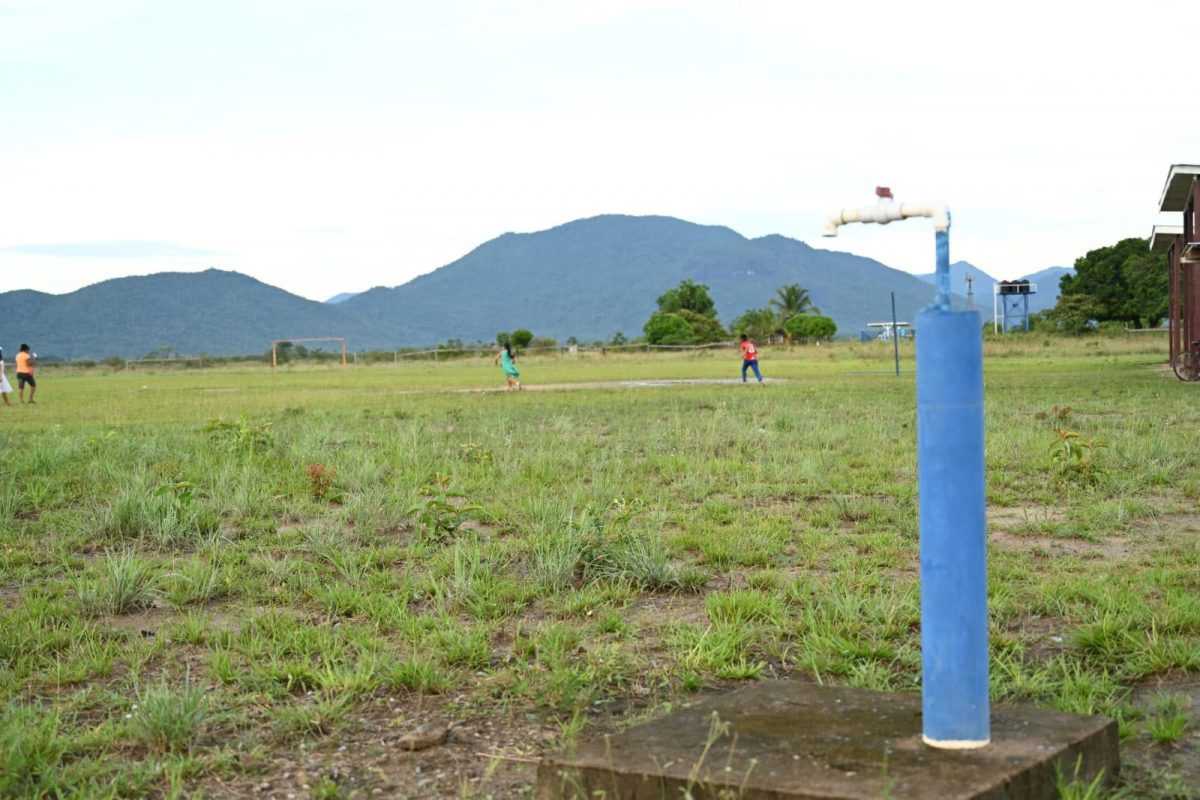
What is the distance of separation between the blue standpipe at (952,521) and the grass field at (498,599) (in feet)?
2.21

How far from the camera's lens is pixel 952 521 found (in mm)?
3430

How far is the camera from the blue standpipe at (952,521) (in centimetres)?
340

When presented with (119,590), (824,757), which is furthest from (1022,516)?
(119,590)

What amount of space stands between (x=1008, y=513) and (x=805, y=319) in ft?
441

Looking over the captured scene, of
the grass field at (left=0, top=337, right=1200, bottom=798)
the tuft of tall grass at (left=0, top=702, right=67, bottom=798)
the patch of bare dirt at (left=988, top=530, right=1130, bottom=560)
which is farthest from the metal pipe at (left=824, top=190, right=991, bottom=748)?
the patch of bare dirt at (left=988, top=530, right=1130, bottom=560)

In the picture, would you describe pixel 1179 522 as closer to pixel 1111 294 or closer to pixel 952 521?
pixel 952 521

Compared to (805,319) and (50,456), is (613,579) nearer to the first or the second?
(50,456)

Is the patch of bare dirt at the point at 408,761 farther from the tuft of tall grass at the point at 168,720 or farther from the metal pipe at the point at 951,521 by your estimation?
the metal pipe at the point at 951,521

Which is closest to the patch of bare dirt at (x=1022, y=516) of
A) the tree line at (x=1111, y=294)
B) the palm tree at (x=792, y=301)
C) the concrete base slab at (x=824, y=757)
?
the concrete base slab at (x=824, y=757)

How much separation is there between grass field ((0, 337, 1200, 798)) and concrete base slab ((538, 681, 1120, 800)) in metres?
0.31

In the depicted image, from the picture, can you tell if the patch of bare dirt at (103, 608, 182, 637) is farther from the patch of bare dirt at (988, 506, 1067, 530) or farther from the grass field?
the patch of bare dirt at (988, 506, 1067, 530)

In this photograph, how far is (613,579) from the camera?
6613 millimetres

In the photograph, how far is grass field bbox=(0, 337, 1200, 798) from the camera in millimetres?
4238

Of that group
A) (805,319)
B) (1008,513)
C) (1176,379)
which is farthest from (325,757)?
(805,319)
